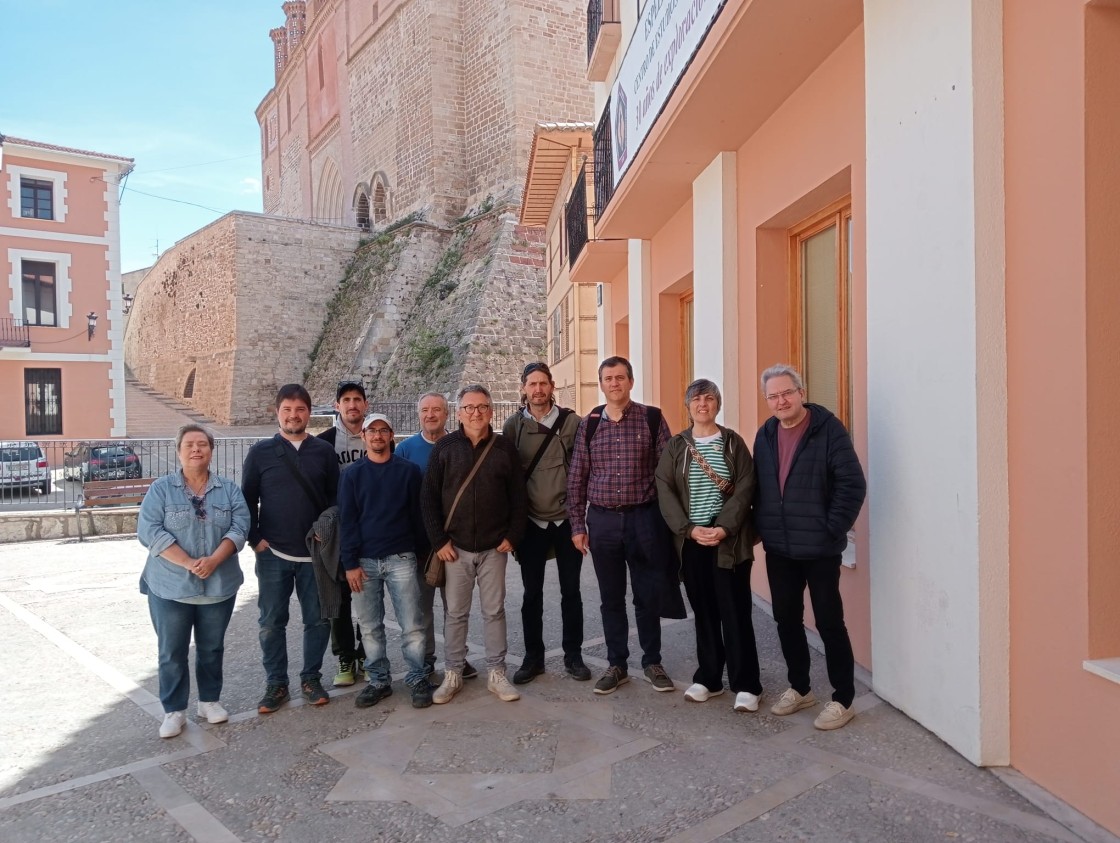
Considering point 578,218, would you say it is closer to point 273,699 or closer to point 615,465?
point 615,465

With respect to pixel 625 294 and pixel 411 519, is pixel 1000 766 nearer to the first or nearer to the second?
pixel 411 519

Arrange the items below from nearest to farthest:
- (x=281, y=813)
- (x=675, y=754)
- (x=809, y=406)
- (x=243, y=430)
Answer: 1. (x=281, y=813)
2. (x=675, y=754)
3. (x=809, y=406)
4. (x=243, y=430)

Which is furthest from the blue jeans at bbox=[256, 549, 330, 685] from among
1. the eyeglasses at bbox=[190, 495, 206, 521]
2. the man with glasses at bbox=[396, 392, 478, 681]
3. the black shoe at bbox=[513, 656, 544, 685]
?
the black shoe at bbox=[513, 656, 544, 685]

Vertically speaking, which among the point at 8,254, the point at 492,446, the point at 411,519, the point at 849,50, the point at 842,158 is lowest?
the point at 411,519

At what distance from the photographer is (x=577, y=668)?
4578mm

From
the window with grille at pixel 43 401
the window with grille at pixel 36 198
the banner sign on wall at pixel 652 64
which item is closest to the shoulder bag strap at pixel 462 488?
the banner sign on wall at pixel 652 64

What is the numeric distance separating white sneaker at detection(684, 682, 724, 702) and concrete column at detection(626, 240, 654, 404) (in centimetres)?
532

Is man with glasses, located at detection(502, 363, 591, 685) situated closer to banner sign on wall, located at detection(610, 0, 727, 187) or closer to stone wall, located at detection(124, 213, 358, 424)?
banner sign on wall, located at detection(610, 0, 727, 187)

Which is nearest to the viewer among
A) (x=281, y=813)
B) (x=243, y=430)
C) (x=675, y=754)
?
(x=281, y=813)

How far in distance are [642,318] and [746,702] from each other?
626cm

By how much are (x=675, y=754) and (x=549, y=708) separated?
0.83 m

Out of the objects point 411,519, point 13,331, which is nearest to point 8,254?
point 13,331

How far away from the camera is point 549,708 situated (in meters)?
4.14

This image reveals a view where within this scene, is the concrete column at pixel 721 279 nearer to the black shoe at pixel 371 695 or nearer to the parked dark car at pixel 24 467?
the black shoe at pixel 371 695
